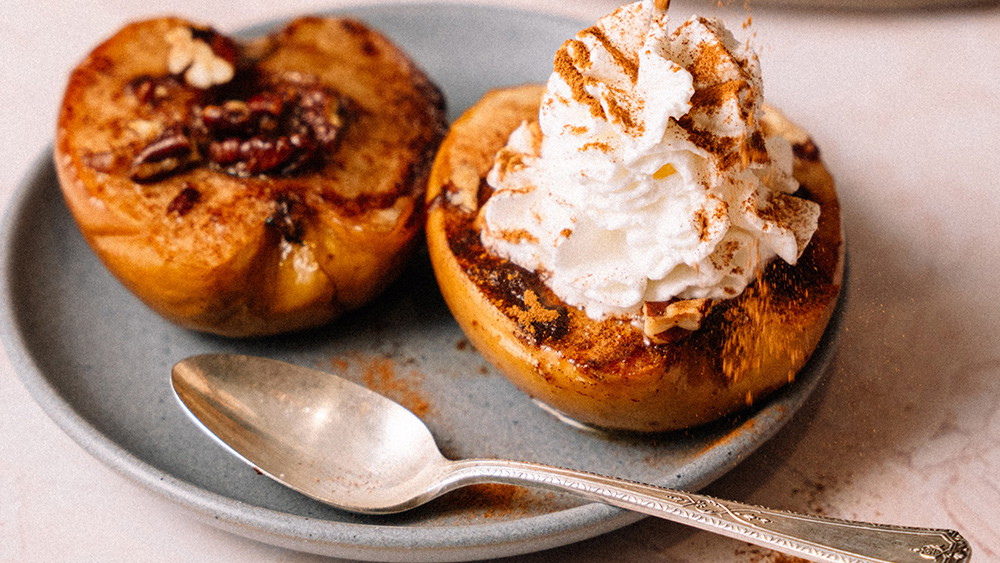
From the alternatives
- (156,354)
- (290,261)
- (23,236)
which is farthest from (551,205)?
(23,236)

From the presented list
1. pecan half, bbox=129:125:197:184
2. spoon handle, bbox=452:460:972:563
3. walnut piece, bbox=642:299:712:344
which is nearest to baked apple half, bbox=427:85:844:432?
walnut piece, bbox=642:299:712:344

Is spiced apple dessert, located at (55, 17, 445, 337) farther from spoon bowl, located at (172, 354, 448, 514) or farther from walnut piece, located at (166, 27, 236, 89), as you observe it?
spoon bowl, located at (172, 354, 448, 514)

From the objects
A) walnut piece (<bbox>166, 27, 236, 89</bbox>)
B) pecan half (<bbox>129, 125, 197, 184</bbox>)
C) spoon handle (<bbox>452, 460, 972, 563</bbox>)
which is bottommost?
spoon handle (<bbox>452, 460, 972, 563</bbox>)

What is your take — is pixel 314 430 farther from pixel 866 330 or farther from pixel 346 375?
pixel 866 330

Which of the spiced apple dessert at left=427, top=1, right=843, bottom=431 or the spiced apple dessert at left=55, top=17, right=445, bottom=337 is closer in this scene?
the spiced apple dessert at left=427, top=1, right=843, bottom=431

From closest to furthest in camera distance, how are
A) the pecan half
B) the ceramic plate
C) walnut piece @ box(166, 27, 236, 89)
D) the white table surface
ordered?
the ceramic plate, the white table surface, the pecan half, walnut piece @ box(166, 27, 236, 89)

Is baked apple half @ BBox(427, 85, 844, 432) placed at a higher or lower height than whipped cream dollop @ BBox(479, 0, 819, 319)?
lower

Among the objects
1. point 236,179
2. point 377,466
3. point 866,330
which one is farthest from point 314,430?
point 866,330
